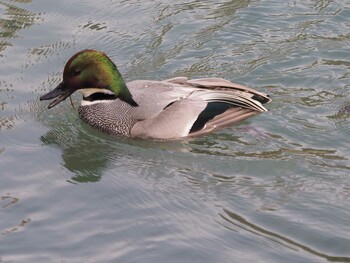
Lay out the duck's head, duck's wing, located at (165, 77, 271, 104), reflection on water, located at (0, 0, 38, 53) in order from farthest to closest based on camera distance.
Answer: reflection on water, located at (0, 0, 38, 53) → duck's wing, located at (165, 77, 271, 104) → the duck's head

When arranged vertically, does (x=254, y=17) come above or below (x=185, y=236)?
above

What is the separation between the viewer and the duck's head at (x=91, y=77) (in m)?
10.1

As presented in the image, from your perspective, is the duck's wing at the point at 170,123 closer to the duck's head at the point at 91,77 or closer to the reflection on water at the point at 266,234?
the duck's head at the point at 91,77

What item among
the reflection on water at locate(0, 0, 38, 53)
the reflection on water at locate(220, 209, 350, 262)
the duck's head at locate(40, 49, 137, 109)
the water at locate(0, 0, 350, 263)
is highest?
the reflection on water at locate(0, 0, 38, 53)

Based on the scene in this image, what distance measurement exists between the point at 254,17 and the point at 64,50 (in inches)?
103

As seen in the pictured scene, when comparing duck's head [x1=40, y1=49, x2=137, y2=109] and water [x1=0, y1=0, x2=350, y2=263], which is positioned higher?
duck's head [x1=40, y1=49, x2=137, y2=109]

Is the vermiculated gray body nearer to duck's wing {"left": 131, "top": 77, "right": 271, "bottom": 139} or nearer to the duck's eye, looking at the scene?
duck's wing {"left": 131, "top": 77, "right": 271, "bottom": 139}

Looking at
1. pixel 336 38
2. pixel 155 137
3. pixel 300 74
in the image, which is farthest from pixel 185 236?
pixel 336 38

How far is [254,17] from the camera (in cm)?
1217

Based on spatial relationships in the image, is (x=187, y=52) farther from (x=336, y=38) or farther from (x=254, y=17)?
(x=336, y=38)

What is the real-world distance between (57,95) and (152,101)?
1133mm

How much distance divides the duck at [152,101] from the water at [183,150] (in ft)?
0.48

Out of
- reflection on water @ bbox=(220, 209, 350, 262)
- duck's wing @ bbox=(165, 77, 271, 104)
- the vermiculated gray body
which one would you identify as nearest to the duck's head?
the vermiculated gray body

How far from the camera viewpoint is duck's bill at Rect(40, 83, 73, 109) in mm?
10203
